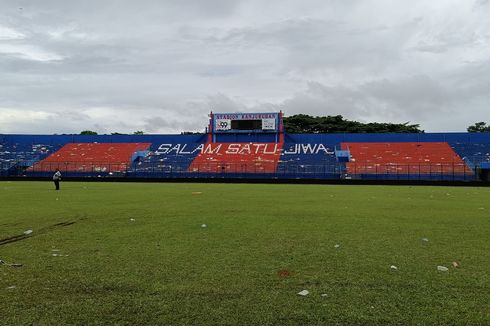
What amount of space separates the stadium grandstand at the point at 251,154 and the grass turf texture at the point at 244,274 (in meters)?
29.7

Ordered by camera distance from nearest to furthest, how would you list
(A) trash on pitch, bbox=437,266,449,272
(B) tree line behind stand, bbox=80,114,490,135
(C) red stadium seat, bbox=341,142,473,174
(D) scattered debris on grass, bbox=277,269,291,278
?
(D) scattered debris on grass, bbox=277,269,291,278, (A) trash on pitch, bbox=437,266,449,272, (C) red stadium seat, bbox=341,142,473,174, (B) tree line behind stand, bbox=80,114,490,135

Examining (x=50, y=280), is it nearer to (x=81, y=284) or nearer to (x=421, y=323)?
(x=81, y=284)

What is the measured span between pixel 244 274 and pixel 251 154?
4115 centimetres

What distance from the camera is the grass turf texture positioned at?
3693 millimetres

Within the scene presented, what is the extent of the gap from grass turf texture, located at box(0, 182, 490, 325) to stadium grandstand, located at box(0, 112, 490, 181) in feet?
97.4

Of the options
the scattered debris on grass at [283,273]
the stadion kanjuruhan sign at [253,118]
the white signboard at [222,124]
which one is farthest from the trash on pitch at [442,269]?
the white signboard at [222,124]

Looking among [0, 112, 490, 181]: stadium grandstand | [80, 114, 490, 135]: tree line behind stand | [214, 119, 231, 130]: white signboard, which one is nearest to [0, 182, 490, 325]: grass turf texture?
[0, 112, 490, 181]: stadium grandstand

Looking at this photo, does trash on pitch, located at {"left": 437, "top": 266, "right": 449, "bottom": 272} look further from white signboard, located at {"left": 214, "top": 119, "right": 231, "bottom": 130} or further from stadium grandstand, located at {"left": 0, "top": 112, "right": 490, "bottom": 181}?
white signboard, located at {"left": 214, "top": 119, "right": 231, "bottom": 130}

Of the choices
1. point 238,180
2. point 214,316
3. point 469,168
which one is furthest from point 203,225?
point 469,168

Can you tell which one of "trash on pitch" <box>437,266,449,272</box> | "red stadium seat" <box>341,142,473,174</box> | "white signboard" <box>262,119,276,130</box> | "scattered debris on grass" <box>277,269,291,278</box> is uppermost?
"white signboard" <box>262,119,276,130</box>

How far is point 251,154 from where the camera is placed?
4597 cm

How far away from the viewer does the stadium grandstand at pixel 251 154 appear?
1503 inches

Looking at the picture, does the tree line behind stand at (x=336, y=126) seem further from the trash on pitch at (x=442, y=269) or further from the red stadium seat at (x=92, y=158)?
the trash on pitch at (x=442, y=269)

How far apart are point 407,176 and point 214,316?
35.1 meters
